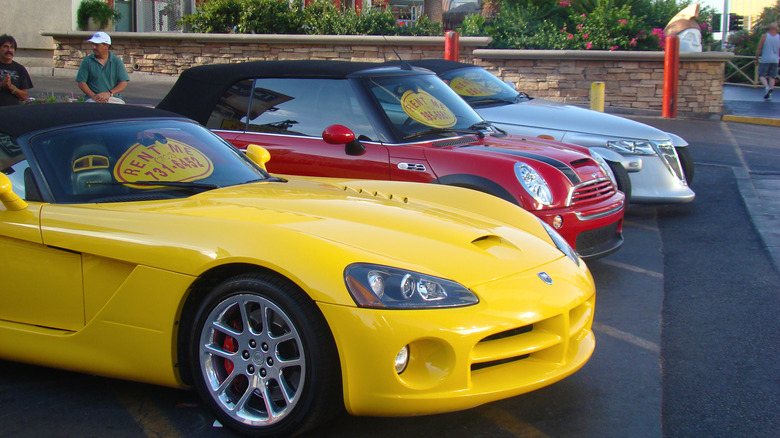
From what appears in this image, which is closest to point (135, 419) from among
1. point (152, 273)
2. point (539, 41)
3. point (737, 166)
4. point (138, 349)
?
point (138, 349)

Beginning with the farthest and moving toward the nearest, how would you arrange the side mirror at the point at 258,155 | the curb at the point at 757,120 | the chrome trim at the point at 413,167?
the curb at the point at 757,120 → the chrome trim at the point at 413,167 → the side mirror at the point at 258,155

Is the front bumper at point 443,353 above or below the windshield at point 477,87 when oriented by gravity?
below

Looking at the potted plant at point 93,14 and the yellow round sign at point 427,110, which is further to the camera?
the potted plant at point 93,14

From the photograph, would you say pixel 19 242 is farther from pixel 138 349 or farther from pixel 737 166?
pixel 737 166

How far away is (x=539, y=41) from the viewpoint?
57.8ft

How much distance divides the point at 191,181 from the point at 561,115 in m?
5.31

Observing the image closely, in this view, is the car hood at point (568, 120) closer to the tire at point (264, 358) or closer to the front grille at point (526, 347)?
the front grille at point (526, 347)

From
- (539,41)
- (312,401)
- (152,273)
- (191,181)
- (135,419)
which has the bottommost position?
(135,419)

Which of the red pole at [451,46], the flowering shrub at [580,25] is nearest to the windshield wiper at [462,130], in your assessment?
the red pole at [451,46]

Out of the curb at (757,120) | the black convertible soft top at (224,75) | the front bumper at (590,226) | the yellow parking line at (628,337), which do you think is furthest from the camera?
the curb at (757,120)

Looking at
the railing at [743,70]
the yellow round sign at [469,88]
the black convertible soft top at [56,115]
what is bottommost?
the black convertible soft top at [56,115]

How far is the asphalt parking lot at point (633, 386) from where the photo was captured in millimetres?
3271

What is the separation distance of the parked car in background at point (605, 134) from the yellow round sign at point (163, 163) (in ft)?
14.5

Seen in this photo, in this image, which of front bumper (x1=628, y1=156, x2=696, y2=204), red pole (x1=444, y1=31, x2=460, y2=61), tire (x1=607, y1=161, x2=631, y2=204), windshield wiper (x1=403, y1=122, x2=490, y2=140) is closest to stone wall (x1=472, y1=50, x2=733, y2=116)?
red pole (x1=444, y1=31, x2=460, y2=61)
